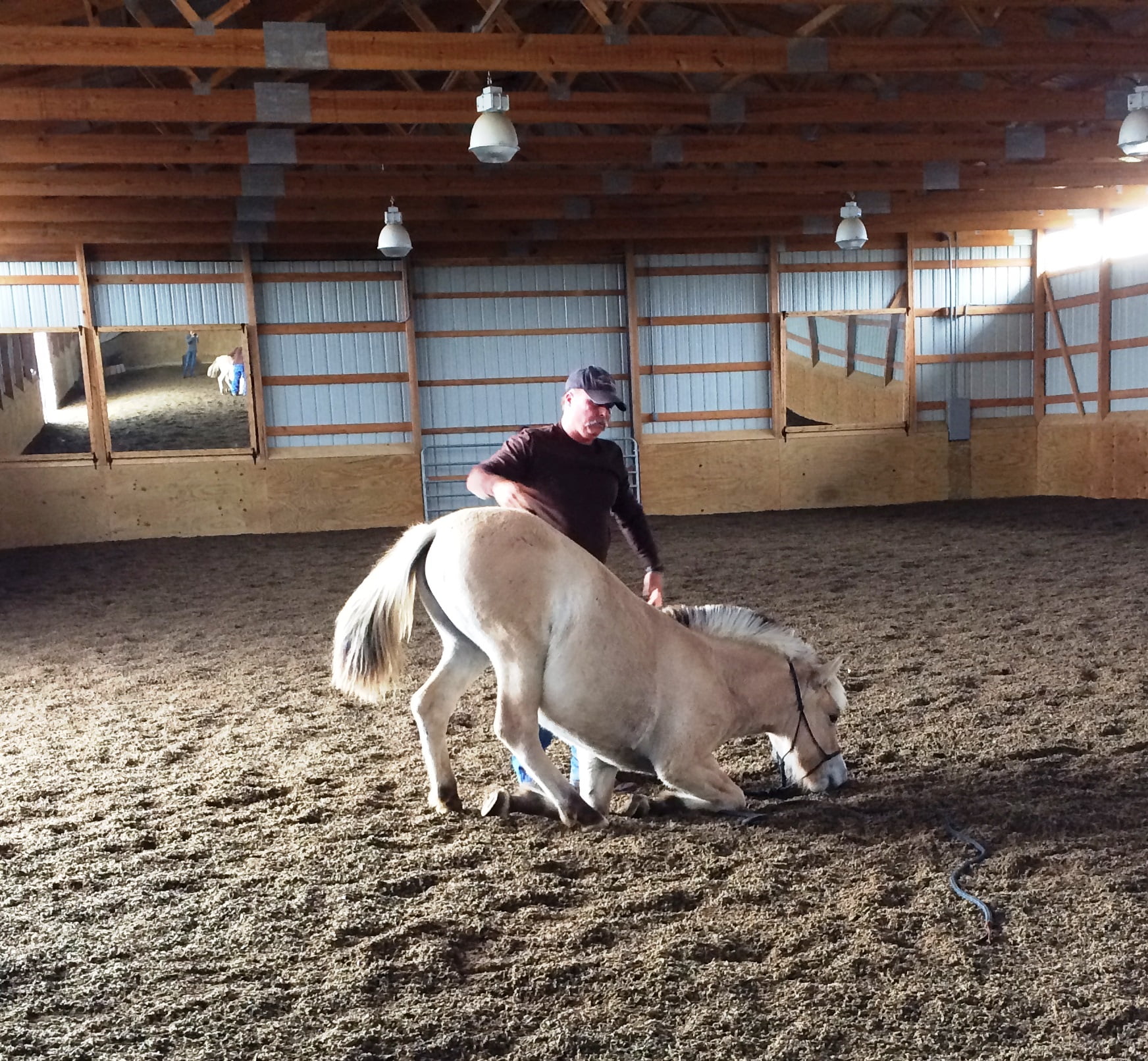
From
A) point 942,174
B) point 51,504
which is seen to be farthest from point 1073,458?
point 51,504

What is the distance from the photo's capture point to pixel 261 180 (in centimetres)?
1023

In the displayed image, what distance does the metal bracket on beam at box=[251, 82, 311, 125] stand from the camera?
24.6 feet

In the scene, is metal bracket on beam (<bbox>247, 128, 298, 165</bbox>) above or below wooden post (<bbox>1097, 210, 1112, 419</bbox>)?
above

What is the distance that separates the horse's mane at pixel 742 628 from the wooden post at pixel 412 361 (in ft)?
35.5

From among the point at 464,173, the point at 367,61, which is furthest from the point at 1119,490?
the point at 367,61

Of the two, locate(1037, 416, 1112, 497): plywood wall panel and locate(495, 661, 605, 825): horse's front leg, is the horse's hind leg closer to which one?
locate(495, 661, 605, 825): horse's front leg

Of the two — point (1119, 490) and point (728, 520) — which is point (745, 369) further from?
point (1119, 490)

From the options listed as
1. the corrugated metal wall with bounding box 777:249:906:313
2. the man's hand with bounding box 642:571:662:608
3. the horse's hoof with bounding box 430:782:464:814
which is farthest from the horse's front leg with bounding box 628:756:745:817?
the corrugated metal wall with bounding box 777:249:906:313

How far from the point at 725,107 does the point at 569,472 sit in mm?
5620

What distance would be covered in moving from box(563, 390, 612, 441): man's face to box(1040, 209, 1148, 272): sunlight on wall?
12811mm

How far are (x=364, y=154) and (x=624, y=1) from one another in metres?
3.95

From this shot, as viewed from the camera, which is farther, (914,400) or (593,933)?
(914,400)

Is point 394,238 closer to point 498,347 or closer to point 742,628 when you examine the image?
point 498,347

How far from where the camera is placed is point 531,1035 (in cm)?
226
